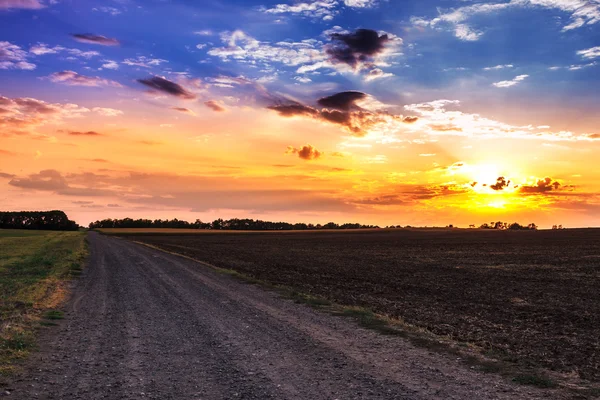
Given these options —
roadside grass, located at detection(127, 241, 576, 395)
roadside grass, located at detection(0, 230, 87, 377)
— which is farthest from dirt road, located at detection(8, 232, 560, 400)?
roadside grass, located at detection(0, 230, 87, 377)

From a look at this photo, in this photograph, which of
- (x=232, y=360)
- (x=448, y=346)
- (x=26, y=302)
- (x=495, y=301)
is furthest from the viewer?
(x=495, y=301)

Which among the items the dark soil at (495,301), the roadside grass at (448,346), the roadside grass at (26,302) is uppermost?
the roadside grass at (26,302)

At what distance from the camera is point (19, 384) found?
32.0ft

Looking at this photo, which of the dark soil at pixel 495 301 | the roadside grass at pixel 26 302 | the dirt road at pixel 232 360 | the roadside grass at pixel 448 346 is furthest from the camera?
the dark soil at pixel 495 301

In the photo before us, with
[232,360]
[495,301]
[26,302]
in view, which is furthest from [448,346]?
[26,302]

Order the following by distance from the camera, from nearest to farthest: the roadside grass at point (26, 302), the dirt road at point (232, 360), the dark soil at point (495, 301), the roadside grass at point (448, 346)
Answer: the dirt road at point (232, 360) → the roadside grass at point (448, 346) → the roadside grass at point (26, 302) → the dark soil at point (495, 301)

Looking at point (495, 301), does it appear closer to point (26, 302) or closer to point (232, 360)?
point (232, 360)

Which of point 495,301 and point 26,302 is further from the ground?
point 26,302

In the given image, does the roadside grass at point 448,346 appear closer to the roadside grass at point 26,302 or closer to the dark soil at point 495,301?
the dark soil at point 495,301

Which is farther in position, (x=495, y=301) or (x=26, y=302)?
(x=495, y=301)

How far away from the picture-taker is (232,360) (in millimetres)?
11523

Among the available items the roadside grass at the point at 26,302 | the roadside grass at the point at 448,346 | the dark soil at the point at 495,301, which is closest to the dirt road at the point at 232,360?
the roadside grass at the point at 448,346

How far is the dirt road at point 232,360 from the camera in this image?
940cm

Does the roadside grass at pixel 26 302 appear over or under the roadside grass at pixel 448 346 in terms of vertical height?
over
